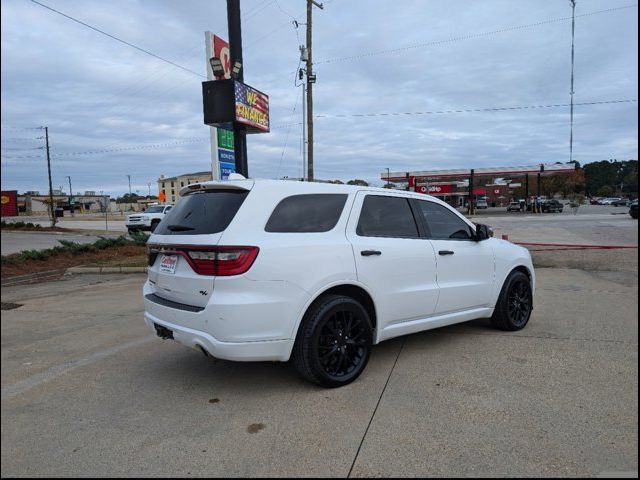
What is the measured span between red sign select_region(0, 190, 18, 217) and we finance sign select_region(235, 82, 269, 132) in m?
8.01

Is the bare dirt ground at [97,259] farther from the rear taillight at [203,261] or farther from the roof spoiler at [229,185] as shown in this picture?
the rear taillight at [203,261]

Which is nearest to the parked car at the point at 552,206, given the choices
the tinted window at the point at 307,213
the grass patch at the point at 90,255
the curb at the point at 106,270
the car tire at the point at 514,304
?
the grass patch at the point at 90,255

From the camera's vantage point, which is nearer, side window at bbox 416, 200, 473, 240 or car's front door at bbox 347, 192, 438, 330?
car's front door at bbox 347, 192, 438, 330

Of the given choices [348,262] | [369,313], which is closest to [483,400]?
[369,313]

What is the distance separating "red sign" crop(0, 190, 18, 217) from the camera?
183 cm

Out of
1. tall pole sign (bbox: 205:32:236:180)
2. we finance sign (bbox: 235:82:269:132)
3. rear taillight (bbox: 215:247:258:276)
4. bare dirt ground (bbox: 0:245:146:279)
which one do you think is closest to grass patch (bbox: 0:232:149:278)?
bare dirt ground (bbox: 0:245:146:279)

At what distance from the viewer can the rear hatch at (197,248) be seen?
359 cm

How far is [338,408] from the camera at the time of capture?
3.65m

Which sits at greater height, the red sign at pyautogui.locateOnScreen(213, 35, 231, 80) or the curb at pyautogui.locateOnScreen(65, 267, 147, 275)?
the red sign at pyautogui.locateOnScreen(213, 35, 231, 80)

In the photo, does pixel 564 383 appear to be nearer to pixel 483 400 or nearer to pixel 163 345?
pixel 483 400

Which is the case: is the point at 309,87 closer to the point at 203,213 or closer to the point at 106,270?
the point at 106,270

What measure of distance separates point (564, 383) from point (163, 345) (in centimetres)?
405

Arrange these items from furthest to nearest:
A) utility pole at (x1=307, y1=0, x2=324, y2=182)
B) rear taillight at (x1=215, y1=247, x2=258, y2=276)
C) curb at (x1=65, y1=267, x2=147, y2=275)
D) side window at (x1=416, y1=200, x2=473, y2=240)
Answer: utility pole at (x1=307, y1=0, x2=324, y2=182), curb at (x1=65, y1=267, x2=147, y2=275), side window at (x1=416, y1=200, x2=473, y2=240), rear taillight at (x1=215, y1=247, x2=258, y2=276)

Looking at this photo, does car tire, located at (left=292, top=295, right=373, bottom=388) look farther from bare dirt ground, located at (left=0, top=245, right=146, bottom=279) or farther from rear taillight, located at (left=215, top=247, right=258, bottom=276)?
bare dirt ground, located at (left=0, top=245, right=146, bottom=279)
